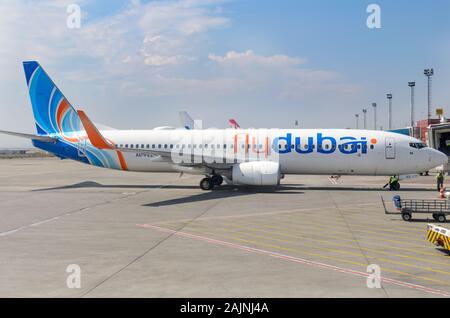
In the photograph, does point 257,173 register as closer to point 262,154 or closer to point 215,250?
point 262,154

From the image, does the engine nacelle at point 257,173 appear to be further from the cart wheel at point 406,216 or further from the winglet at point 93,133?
the cart wheel at point 406,216

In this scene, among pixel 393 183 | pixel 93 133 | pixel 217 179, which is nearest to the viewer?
pixel 93 133

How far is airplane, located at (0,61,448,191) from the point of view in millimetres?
32094

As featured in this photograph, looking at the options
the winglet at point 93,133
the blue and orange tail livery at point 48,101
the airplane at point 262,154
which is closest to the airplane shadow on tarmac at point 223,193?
the airplane at point 262,154

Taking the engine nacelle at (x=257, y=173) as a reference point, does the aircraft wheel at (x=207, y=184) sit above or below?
below

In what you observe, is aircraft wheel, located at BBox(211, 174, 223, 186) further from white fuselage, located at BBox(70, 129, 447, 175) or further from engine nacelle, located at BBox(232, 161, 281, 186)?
engine nacelle, located at BBox(232, 161, 281, 186)

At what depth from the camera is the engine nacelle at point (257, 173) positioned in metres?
30.6

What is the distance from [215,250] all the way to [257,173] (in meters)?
16.6

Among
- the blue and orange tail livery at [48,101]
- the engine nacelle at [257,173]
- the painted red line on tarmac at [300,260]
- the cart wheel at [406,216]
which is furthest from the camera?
the blue and orange tail livery at [48,101]

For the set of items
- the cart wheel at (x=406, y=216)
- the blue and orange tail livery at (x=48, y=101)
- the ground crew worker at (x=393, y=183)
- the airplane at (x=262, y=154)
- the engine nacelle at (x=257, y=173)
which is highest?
the blue and orange tail livery at (x=48, y=101)

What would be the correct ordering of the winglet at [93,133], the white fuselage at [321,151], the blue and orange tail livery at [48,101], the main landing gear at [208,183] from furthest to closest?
the blue and orange tail livery at [48,101], the main landing gear at [208,183], the white fuselage at [321,151], the winglet at [93,133]

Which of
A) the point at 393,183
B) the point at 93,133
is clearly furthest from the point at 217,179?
the point at 393,183

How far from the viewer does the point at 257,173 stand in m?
30.8

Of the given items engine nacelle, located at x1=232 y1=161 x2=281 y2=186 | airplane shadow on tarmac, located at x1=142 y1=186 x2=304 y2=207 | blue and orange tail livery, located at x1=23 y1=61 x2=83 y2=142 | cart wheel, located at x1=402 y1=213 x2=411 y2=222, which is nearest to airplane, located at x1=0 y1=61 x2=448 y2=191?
engine nacelle, located at x1=232 y1=161 x2=281 y2=186
